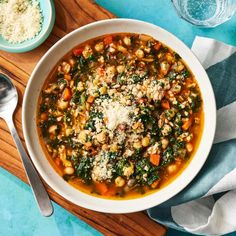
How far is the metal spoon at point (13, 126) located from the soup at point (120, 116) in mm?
152

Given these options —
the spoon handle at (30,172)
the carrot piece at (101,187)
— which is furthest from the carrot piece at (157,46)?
the spoon handle at (30,172)

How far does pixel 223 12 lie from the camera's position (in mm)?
3340

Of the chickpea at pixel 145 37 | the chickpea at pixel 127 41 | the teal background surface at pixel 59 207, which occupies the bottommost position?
the teal background surface at pixel 59 207

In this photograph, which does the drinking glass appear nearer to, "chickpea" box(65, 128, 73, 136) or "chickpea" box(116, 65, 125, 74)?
"chickpea" box(116, 65, 125, 74)

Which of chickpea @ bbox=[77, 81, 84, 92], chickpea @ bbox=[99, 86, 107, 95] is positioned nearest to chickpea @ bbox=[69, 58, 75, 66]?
chickpea @ bbox=[77, 81, 84, 92]

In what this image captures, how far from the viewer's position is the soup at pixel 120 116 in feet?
9.21

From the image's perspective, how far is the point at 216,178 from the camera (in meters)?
2.91

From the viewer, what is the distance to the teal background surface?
328 cm

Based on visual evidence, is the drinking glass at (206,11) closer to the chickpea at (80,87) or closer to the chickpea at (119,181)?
the chickpea at (80,87)

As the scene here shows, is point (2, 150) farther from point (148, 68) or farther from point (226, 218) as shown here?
point (226, 218)

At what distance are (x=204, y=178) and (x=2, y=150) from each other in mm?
1262

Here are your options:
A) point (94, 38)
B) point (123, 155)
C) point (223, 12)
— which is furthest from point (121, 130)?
point (223, 12)

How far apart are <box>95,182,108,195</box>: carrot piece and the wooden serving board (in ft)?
0.68

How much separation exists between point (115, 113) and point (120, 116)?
33mm
